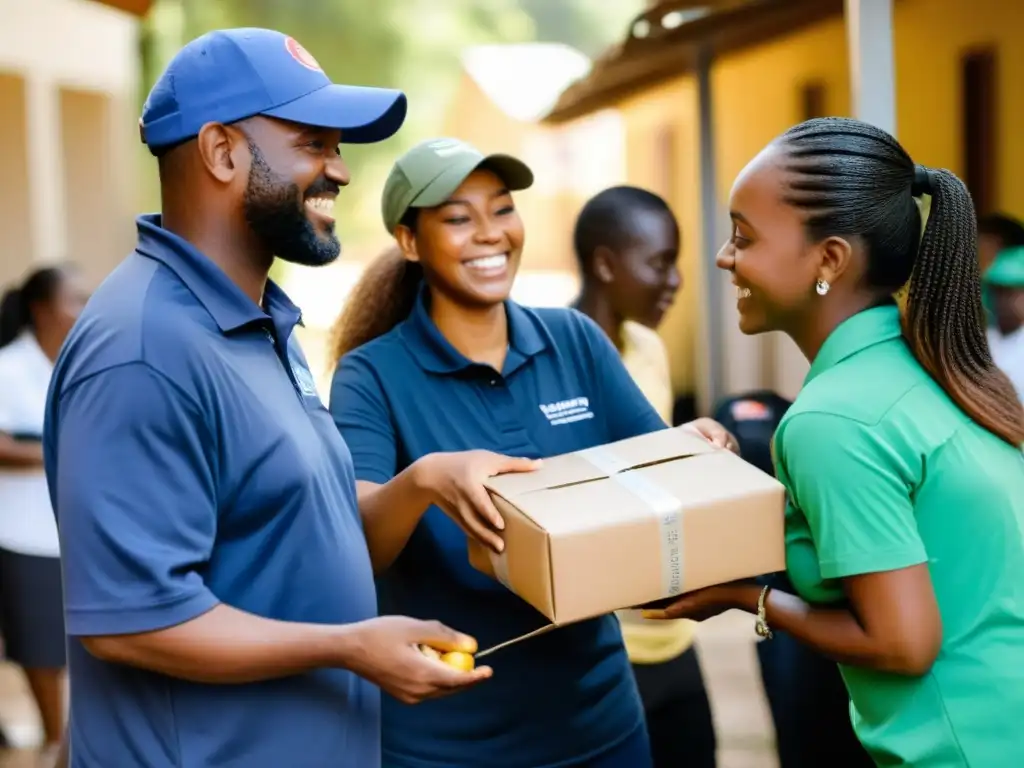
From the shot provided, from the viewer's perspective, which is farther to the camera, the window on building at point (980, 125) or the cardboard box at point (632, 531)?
the window on building at point (980, 125)

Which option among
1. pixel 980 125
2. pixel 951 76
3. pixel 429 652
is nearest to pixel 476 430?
pixel 429 652

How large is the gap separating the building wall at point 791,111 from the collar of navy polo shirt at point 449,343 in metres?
5.30

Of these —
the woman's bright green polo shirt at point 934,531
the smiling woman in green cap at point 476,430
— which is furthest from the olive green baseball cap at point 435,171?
the woman's bright green polo shirt at point 934,531

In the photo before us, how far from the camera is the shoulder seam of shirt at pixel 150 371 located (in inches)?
62.6

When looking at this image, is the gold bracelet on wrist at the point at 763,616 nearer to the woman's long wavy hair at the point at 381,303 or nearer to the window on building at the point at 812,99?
the woman's long wavy hair at the point at 381,303

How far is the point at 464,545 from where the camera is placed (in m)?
Answer: 2.35

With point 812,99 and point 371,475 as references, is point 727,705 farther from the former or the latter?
point 812,99

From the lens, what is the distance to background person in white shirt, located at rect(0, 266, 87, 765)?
473 cm

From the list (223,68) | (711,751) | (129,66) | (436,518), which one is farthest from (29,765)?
(129,66)

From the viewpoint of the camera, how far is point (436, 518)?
235 cm

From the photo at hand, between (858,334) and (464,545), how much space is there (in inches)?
32.3

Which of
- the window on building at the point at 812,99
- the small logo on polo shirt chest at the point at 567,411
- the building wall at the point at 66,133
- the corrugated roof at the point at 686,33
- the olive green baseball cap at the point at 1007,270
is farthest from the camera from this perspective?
the window on building at the point at 812,99

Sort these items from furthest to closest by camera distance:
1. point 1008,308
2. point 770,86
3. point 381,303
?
point 770,86 < point 1008,308 < point 381,303

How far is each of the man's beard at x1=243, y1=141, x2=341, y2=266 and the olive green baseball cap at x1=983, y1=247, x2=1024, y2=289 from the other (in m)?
3.98
